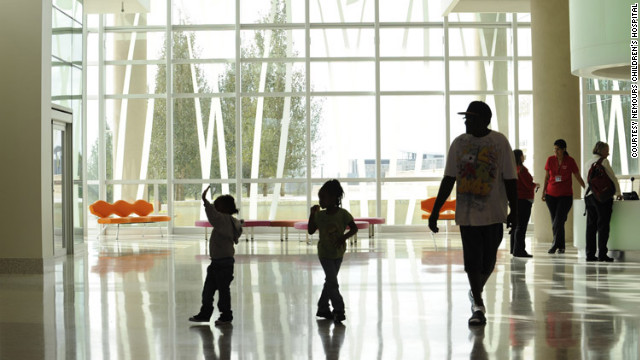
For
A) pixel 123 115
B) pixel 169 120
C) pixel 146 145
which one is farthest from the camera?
pixel 123 115

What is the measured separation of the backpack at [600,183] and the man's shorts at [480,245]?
5.77m

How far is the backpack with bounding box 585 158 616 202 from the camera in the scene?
467 inches

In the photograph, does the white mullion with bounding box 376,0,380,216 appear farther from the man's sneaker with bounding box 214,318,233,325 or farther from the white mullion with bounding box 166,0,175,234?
the man's sneaker with bounding box 214,318,233,325

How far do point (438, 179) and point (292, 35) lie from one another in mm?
5232

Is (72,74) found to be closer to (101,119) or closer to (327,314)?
(101,119)

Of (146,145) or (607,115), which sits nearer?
(607,115)

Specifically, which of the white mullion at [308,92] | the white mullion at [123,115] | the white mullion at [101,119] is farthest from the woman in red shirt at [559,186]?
the white mullion at [101,119]

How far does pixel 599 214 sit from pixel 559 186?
1.27 m

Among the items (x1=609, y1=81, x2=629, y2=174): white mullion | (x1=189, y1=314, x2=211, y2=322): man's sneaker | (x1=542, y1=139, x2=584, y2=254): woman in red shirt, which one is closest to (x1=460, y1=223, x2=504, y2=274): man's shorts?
(x1=189, y1=314, x2=211, y2=322): man's sneaker

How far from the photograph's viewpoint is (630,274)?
1041 centimetres

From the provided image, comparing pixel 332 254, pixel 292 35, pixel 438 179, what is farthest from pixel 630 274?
pixel 292 35

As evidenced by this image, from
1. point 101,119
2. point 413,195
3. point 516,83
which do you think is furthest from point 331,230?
point 101,119

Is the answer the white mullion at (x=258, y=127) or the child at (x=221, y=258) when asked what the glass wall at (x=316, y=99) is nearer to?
the white mullion at (x=258, y=127)

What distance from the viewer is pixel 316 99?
2145cm
